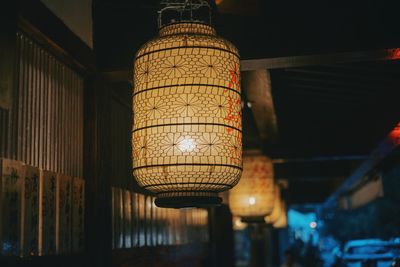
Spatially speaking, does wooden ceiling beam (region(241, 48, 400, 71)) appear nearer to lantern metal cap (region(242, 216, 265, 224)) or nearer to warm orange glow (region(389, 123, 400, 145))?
warm orange glow (region(389, 123, 400, 145))

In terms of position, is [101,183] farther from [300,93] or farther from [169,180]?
[300,93]

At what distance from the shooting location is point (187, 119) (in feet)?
14.4

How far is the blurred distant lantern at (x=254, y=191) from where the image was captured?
12.7 meters

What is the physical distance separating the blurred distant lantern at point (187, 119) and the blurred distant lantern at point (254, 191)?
798 centimetres

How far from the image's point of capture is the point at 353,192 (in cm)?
3105

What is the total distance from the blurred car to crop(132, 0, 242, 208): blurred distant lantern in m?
12.8

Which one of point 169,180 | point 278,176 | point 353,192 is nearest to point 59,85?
point 169,180

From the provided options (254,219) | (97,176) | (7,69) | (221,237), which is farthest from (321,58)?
(221,237)

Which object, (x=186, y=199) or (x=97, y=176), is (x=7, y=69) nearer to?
(x=186, y=199)

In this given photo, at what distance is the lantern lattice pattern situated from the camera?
441cm

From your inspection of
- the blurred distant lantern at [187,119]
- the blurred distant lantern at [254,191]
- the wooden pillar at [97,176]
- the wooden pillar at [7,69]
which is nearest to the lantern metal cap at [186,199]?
the blurred distant lantern at [187,119]

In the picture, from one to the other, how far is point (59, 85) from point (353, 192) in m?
27.6

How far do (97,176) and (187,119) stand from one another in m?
2.04

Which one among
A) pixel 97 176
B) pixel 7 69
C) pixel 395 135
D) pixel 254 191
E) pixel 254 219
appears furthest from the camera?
pixel 254 191
